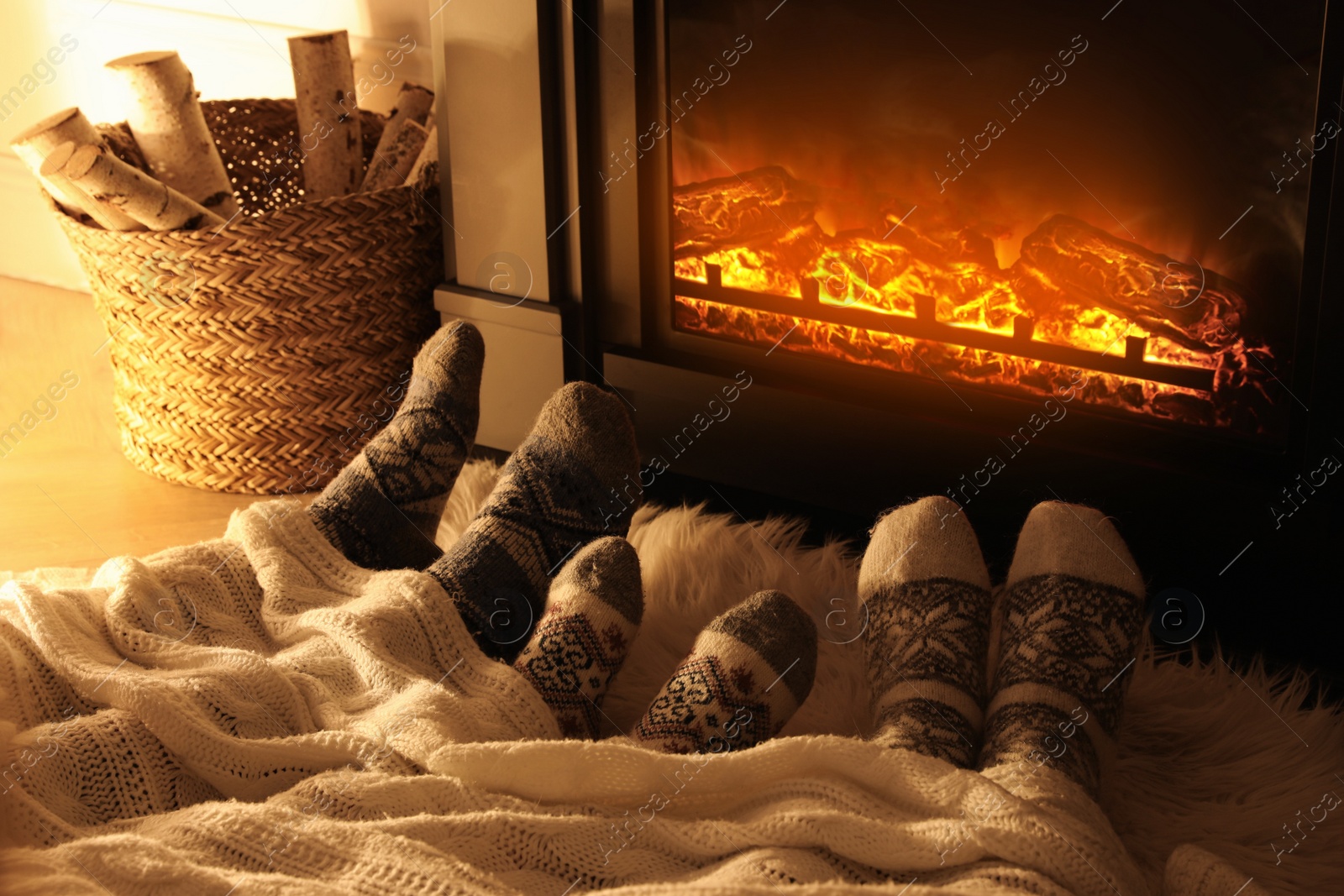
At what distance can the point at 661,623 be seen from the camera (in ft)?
3.98

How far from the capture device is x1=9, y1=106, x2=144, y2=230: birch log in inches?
59.1

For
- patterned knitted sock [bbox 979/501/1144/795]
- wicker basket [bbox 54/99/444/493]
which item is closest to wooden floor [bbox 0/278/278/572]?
wicker basket [bbox 54/99/444/493]

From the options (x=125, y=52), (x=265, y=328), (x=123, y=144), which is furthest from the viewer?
(x=125, y=52)

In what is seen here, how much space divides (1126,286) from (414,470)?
73 centimetres

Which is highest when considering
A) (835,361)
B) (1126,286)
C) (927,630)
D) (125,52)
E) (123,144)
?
(125,52)

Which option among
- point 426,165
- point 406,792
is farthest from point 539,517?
point 426,165

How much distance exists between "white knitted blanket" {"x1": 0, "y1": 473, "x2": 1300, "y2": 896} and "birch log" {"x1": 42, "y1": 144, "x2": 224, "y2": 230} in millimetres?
729

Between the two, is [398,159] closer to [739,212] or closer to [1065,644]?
[739,212]

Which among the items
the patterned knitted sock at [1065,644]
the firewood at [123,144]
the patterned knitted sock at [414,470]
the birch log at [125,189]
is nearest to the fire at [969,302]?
the patterned knitted sock at [1065,644]

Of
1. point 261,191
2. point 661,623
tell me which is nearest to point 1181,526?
point 661,623

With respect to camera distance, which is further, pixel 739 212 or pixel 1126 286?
pixel 739 212

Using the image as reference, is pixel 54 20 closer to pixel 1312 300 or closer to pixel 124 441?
pixel 124 441

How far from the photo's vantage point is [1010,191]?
1270mm

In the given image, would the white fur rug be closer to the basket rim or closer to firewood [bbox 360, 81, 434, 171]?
the basket rim
